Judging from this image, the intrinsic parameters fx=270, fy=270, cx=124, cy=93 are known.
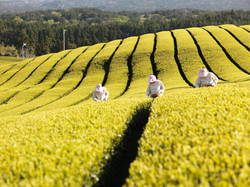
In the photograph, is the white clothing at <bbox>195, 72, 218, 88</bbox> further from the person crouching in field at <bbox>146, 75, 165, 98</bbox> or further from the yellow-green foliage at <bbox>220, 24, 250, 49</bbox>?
the yellow-green foliage at <bbox>220, 24, 250, 49</bbox>

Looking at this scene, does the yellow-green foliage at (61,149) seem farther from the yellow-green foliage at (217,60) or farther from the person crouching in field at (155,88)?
the yellow-green foliage at (217,60)

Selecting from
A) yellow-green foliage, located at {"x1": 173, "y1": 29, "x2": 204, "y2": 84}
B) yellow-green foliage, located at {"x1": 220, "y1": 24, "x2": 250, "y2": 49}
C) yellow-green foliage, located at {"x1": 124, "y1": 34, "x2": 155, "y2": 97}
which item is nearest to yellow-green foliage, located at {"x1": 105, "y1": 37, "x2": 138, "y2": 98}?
yellow-green foliage, located at {"x1": 124, "y1": 34, "x2": 155, "y2": 97}

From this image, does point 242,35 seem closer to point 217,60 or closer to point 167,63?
point 217,60

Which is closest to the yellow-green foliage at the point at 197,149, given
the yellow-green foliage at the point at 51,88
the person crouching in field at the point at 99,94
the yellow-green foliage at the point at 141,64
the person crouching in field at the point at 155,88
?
the person crouching in field at the point at 155,88

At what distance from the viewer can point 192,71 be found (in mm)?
48000

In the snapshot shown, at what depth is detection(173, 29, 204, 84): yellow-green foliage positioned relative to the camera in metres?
47.5

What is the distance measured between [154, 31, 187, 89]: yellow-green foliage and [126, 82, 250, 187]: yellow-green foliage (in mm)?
32666

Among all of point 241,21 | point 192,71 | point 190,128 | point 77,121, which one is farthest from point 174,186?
point 241,21

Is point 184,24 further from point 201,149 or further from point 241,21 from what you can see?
point 201,149

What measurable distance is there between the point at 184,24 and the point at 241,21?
43200 millimetres

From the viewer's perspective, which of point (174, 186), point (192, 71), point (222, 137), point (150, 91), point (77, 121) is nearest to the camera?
point (174, 186)

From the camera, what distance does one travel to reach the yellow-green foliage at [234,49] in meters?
48.7

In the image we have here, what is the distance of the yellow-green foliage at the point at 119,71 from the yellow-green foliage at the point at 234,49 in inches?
804

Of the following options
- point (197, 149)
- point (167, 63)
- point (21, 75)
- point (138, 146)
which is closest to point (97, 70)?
point (167, 63)
